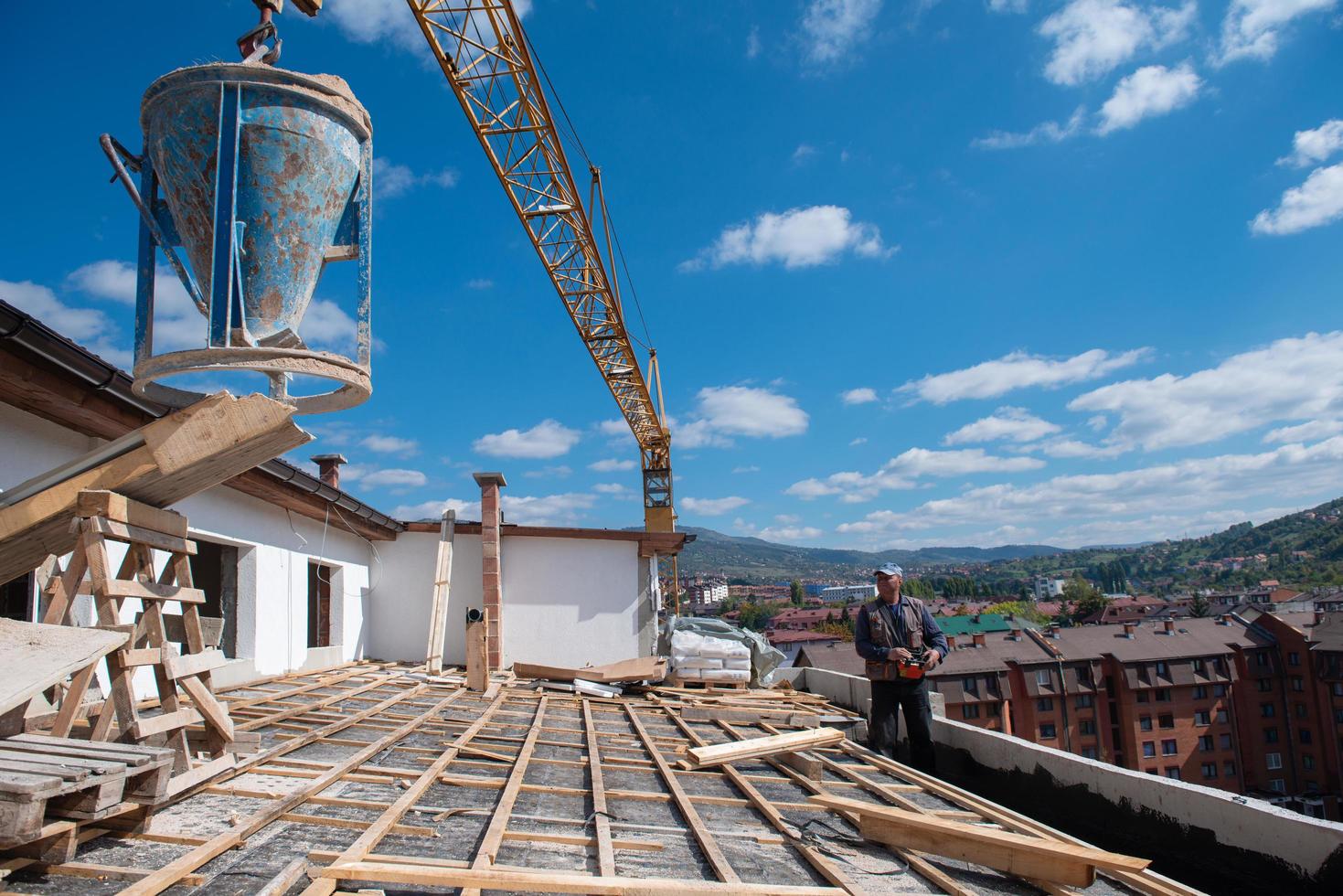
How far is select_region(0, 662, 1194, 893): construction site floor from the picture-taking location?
314cm

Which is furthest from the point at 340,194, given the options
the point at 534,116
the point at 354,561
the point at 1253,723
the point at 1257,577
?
the point at 1257,577

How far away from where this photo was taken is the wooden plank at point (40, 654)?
128 inches

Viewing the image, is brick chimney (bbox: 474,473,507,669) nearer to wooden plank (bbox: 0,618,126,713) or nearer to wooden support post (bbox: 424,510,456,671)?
wooden support post (bbox: 424,510,456,671)

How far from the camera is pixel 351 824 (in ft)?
12.6

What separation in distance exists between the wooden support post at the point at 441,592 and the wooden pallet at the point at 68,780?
10.1m

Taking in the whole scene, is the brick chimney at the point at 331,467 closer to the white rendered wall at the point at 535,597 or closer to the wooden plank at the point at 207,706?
the white rendered wall at the point at 535,597

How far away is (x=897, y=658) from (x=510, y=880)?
15.6 ft

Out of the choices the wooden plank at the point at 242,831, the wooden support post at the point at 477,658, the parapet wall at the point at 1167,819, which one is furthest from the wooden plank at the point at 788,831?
the wooden support post at the point at 477,658

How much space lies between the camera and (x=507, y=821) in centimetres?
411

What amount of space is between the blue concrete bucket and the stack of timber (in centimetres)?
56

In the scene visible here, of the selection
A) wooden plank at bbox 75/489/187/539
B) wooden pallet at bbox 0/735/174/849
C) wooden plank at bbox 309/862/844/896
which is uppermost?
wooden plank at bbox 75/489/187/539

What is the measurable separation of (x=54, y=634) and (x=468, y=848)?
214 centimetres

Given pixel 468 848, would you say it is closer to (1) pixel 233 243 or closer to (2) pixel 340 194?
(1) pixel 233 243

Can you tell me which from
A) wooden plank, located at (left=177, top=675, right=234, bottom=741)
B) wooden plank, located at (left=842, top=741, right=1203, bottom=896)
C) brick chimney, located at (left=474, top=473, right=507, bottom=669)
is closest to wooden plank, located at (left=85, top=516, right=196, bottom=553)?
wooden plank, located at (left=177, top=675, right=234, bottom=741)
